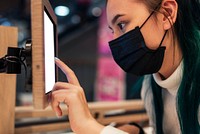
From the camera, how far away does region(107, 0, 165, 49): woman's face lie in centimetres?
89

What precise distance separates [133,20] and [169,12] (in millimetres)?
140

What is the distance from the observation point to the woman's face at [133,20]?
895 mm

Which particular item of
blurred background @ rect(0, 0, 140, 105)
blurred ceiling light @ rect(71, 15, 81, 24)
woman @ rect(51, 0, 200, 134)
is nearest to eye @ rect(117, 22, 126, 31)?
woman @ rect(51, 0, 200, 134)

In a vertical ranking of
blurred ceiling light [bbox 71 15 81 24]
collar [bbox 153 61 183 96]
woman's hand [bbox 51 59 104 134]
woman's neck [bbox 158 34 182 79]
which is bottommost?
woman's hand [bbox 51 59 104 134]

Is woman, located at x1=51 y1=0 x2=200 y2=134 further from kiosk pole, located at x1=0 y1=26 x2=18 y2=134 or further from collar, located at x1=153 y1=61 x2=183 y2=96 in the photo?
kiosk pole, located at x1=0 y1=26 x2=18 y2=134

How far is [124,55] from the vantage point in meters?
0.97

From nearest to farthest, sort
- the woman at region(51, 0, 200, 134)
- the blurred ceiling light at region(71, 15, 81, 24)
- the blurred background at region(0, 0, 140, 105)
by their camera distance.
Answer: the woman at region(51, 0, 200, 134) < the blurred background at region(0, 0, 140, 105) < the blurred ceiling light at region(71, 15, 81, 24)

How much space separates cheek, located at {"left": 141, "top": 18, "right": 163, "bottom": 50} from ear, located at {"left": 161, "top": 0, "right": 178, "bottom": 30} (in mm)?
31

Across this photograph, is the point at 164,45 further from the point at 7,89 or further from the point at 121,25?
the point at 7,89

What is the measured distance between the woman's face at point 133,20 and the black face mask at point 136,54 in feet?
0.06

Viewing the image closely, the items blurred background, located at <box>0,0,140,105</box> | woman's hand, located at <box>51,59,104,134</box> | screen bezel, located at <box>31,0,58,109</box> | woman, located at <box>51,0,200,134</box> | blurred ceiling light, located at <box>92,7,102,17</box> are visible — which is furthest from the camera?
blurred ceiling light, located at <box>92,7,102,17</box>

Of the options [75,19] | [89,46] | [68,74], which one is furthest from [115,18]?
[89,46]

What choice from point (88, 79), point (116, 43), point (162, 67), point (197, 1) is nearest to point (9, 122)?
point (116, 43)

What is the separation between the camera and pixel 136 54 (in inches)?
37.5
